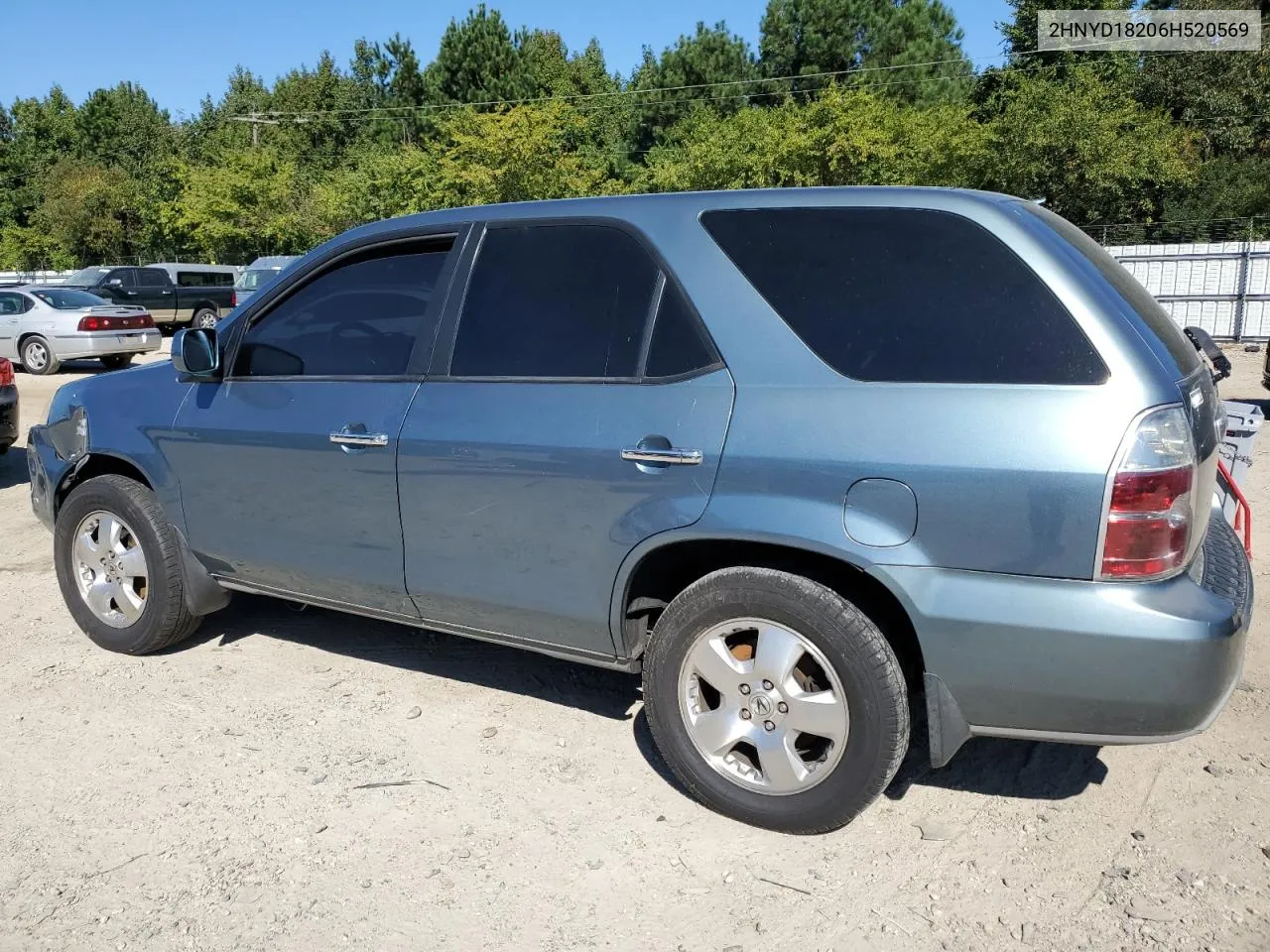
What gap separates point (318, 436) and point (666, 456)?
144 centimetres

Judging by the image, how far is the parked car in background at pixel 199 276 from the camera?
27.8m

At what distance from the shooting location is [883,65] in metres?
42.3

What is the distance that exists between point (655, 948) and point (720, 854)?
461 millimetres

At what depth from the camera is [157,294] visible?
87.8 ft

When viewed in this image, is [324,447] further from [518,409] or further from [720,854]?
[720,854]

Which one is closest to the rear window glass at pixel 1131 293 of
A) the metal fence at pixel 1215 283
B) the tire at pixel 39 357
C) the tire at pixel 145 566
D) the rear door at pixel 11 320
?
the tire at pixel 145 566

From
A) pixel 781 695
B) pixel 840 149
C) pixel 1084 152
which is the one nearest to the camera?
pixel 781 695

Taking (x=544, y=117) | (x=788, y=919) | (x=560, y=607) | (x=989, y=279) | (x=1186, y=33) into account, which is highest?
(x=1186, y=33)

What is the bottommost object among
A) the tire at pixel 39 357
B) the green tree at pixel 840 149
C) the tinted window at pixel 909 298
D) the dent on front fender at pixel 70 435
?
the tire at pixel 39 357

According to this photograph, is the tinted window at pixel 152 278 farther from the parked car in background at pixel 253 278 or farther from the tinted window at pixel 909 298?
the tinted window at pixel 909 298

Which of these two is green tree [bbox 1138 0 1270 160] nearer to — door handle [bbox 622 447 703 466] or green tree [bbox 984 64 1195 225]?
green tree [bbox 984 64 1195 225]

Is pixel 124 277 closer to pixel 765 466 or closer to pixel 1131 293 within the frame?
pixel 765 466

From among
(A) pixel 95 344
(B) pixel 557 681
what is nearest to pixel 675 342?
(B) pixel 557 681

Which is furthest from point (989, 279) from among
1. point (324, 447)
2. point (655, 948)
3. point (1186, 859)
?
point (324, 447)
